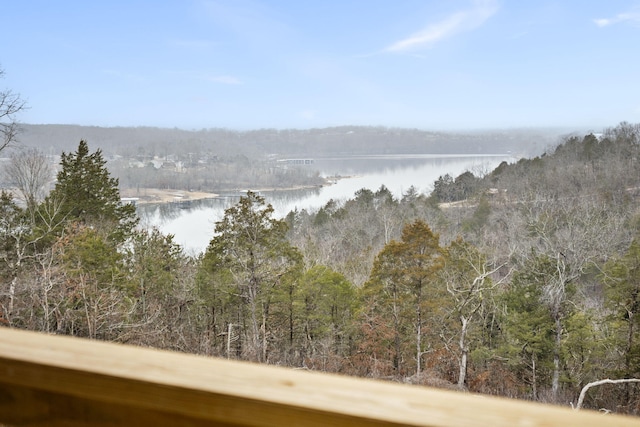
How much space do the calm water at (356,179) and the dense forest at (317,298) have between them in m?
3.47

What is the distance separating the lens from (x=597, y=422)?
308mm

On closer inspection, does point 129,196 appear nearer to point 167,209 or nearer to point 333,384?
point 167,209

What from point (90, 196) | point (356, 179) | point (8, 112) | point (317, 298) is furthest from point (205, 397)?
point (356, 179)

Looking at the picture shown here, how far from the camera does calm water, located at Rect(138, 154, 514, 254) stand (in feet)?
52.1

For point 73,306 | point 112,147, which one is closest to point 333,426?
point 73,306

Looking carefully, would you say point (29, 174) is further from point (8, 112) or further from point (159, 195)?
point (159, 195)

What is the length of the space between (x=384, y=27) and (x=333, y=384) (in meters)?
36.0

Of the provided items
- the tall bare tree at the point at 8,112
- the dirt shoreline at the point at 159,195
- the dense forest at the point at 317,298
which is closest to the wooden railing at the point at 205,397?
the dense forest at the point at 317,298

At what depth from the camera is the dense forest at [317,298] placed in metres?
8.45

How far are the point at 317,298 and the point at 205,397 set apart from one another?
9779 millimetres

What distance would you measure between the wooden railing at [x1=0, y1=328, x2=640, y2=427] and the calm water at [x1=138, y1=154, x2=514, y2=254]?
14.8m

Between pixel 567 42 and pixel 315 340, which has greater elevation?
pixel 567 42

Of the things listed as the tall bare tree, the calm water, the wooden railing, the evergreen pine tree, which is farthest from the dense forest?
the wooden railing

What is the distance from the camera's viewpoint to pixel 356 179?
22500mm
